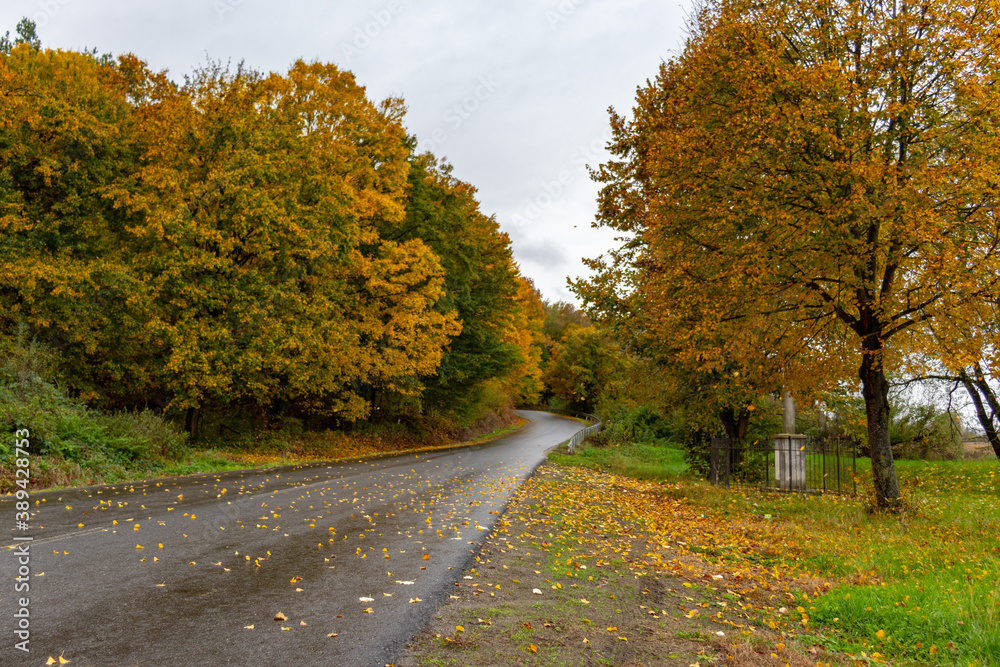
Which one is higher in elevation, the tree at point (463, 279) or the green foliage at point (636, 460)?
the tree at point (463, 279)

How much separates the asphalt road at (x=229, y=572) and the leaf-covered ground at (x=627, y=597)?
0.45 metres

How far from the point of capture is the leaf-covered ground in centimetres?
460

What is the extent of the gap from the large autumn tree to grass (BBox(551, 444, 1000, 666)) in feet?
4.36

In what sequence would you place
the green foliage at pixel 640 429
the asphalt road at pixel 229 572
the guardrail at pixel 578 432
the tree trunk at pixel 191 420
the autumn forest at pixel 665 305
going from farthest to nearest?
the green foliage at pixel 640 429
the guardrail at pixel 578 432
the tree trunk at pixel 191 420
the autumn forest at pixel 665 305
the asphalt road at pixel 229 572

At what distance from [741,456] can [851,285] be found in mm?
8583

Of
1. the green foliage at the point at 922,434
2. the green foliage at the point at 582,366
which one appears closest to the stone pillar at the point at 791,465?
the green foliage at the point at 922,434

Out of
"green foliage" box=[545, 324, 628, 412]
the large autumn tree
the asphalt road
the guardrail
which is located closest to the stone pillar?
the large autumn tree

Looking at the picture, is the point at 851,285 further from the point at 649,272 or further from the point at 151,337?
the point at 151,337

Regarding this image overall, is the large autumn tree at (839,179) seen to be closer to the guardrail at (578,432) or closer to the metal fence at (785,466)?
the metal fence at (785,466)

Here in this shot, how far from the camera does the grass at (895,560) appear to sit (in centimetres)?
515

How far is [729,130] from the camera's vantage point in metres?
11.0

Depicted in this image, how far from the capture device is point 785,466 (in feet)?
49.8

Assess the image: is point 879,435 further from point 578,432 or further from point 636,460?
point 578,432

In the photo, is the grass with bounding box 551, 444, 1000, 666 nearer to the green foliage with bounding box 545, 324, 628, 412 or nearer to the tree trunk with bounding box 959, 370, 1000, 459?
the tree trunk with bounding box 959, 370, 1000, 459
